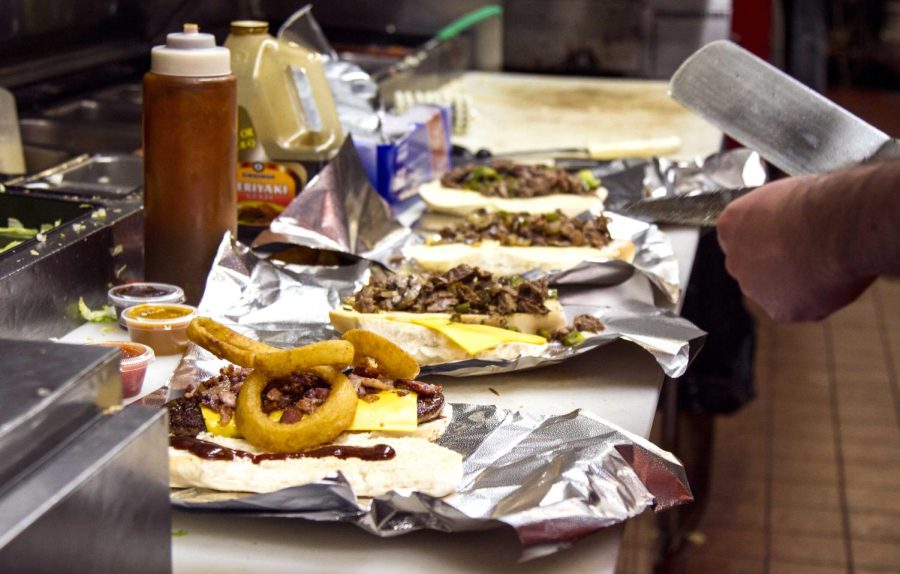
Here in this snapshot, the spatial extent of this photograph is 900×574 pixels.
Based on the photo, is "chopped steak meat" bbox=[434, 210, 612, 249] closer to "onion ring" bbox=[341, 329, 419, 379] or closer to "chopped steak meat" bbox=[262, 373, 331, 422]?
"onion ring" bbox=[341, 329, 419, 379]

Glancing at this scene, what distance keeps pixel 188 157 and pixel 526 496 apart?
994 millimetres

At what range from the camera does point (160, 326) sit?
1.96 metres

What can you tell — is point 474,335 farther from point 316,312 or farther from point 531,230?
point 531,230

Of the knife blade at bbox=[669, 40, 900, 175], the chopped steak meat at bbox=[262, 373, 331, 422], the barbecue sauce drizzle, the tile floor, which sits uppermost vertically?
the knife blade at bbox=[669, 40, 900, 175]

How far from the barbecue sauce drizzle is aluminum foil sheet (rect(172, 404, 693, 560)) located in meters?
0.06

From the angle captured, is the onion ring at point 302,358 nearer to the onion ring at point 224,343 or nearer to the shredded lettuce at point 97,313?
the onion ring at point 224,343

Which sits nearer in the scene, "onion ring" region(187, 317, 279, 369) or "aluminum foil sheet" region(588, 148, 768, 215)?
"onion ring" region(187, 317, 279, 369)

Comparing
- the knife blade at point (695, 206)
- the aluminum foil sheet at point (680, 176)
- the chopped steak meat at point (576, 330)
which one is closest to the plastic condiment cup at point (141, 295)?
the chopped steak meat at point (576, 330)

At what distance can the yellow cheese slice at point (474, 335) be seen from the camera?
192 cm

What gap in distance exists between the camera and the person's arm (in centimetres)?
118

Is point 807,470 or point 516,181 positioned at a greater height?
point 516,181

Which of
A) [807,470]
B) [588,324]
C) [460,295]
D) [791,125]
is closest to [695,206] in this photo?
[791,125]

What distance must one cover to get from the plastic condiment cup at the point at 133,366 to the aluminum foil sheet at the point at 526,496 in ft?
1.19

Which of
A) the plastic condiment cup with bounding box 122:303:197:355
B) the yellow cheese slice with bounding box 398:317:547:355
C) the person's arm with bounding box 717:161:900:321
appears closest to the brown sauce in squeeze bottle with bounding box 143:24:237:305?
the plastic condiment cup with bounding box 122:303:197:355
